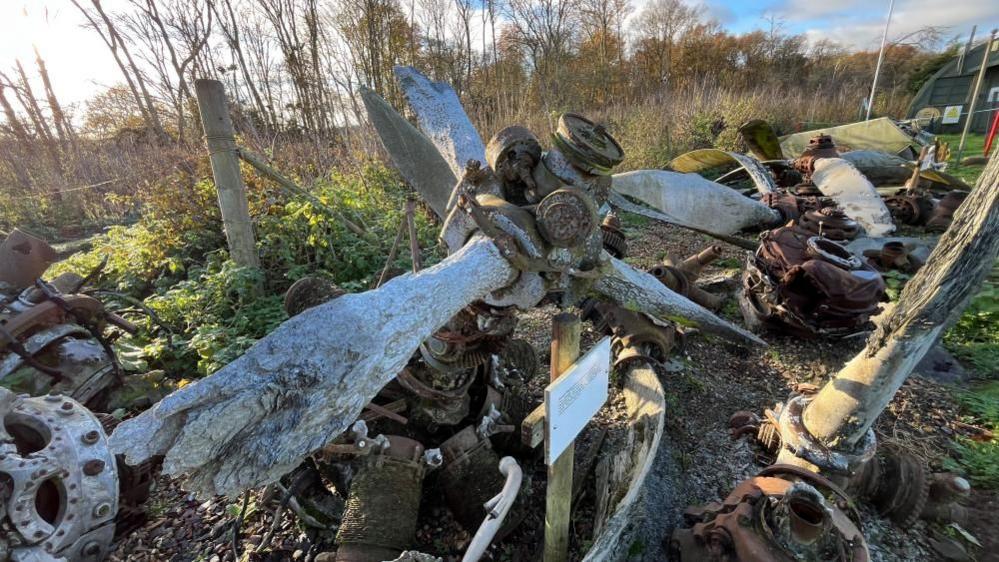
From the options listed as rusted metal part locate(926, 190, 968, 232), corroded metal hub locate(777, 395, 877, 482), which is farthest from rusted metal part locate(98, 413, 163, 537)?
rusted metal part locate(926, 190, 968, 232)

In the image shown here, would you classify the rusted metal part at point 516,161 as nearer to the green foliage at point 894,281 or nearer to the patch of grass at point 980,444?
the patch of grass at point 980,444

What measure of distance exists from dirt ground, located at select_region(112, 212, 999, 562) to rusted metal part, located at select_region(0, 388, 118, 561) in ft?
1.30

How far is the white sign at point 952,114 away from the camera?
39.7 ft

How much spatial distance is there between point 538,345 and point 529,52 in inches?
446

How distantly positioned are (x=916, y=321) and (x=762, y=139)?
22.6ft

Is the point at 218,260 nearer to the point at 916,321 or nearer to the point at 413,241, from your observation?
the point at 413,241

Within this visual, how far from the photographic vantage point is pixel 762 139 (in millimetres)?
7012

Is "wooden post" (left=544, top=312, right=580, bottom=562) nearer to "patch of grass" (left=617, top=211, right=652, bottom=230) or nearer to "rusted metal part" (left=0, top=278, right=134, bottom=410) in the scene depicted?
"rusted metal part" (left=0, top=278, right=134, bottom=410)

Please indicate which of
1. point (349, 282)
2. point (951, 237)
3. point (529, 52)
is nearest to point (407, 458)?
point (951, 237)

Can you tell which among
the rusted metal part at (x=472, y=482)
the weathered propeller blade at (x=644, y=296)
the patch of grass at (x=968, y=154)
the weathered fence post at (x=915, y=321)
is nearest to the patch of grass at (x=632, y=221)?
the patch of grass at (x=968, y=154)

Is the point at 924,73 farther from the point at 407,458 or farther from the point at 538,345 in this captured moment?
the point at 407,458

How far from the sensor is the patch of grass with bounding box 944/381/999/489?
2.01 metres

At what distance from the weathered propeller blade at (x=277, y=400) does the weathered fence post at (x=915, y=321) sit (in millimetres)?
1613

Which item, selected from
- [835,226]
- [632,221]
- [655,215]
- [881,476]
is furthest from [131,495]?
[632,221]
